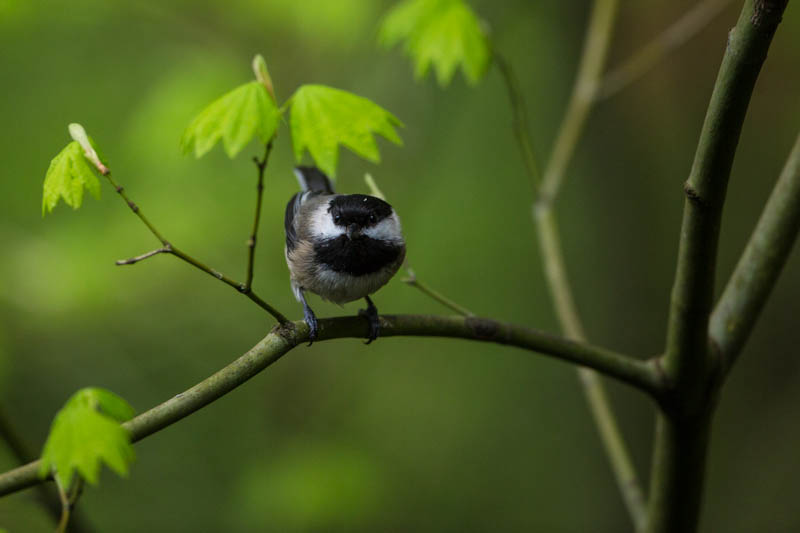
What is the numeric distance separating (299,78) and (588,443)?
341 cm

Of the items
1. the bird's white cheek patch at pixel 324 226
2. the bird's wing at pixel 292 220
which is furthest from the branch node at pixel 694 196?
the bird's wing at pixel 292 220

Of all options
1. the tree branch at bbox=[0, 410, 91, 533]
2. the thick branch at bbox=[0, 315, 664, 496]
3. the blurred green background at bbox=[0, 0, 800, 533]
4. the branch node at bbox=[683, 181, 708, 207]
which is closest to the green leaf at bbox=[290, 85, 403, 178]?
the thick branch at bbox=[0, 315, 664, 496]

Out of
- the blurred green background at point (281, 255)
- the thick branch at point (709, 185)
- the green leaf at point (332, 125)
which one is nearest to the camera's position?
the thick branch at point (709, 185)

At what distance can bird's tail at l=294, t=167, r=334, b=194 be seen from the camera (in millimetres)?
3406

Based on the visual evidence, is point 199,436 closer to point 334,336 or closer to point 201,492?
point 201,492

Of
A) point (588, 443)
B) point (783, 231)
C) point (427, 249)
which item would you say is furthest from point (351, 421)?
point (783, 231)

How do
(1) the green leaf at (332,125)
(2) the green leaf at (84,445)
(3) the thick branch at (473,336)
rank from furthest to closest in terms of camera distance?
(1) the green leaf at (332,125), (3) the thick branch at (473,336), (2) the green leaf at (84,445)

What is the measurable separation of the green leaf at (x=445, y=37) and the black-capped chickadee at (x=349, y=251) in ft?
2.06

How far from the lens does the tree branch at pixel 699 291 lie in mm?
1494

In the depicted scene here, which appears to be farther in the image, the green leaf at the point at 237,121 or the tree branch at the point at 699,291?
the green leaf at the point at 237,121

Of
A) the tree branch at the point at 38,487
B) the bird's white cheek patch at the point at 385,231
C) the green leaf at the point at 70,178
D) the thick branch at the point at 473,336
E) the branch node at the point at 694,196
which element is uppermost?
the green leaf at the point at 70,178

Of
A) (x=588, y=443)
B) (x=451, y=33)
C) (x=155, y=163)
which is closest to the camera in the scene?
(x=451, y=33)

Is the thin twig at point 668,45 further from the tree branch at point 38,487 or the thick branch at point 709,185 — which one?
the tree branch at point 38,487

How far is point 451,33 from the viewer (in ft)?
9.75
